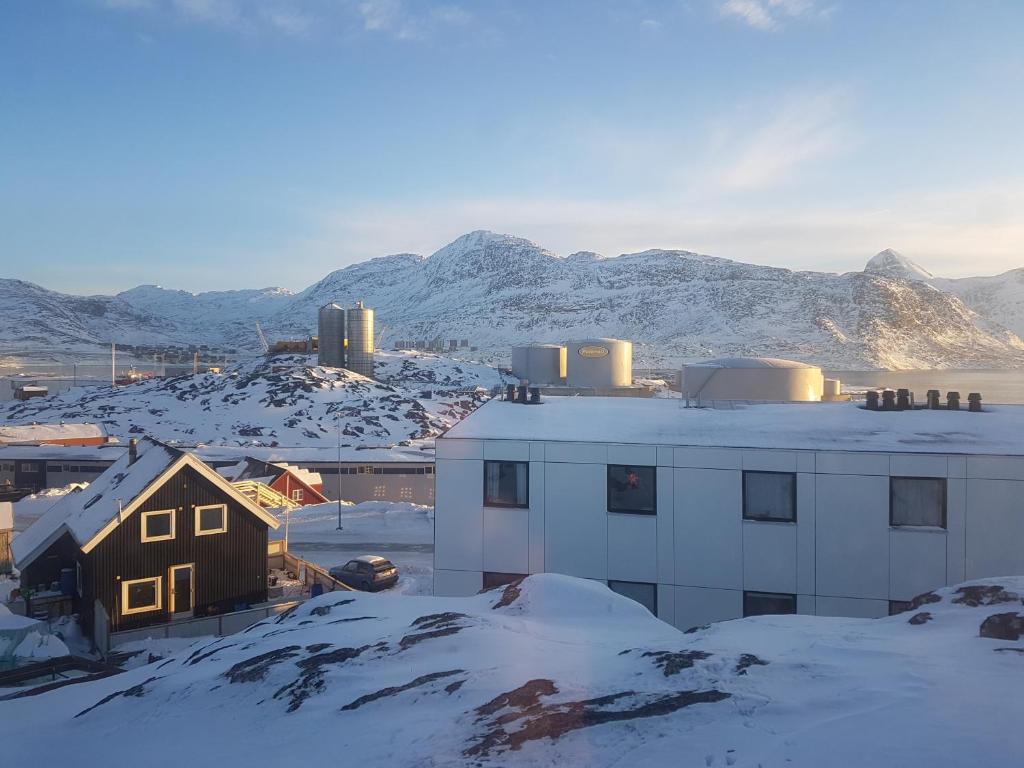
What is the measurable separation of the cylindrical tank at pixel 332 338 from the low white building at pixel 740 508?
256 feet

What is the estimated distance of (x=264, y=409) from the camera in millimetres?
63188

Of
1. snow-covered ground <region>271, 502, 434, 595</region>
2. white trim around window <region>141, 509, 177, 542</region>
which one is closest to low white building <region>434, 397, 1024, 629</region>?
white trim around window <region>141, 509, 177, 542</region>

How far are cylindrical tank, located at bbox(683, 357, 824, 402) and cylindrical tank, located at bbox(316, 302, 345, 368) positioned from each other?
69620 millimetres

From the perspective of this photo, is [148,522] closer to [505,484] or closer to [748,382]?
[505,484]

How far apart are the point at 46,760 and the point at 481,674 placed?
4.57 meters

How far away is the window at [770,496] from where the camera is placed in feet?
41.7

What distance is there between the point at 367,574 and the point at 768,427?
1252cm

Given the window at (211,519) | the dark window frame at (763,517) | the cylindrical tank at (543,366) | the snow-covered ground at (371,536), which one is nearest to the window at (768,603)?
the dark window frame at (763,517)

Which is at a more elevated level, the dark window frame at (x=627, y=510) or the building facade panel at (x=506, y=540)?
the dark window frame at (x=627, y=510)

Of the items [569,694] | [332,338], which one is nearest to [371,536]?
[569,694]

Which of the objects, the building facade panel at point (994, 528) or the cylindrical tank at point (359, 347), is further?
the cylindrical tank at point (359, 347)

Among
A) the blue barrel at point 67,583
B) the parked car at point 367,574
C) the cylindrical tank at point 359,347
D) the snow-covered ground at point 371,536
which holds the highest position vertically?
the cylindrical tank at point 359,347

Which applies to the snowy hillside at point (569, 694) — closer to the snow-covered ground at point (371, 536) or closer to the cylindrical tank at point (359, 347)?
the snow-covered ground at point (371, 536)

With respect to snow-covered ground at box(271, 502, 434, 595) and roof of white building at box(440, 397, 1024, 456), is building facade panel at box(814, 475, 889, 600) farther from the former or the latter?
snow-covered ground at box(271, 502, 434, 595)
